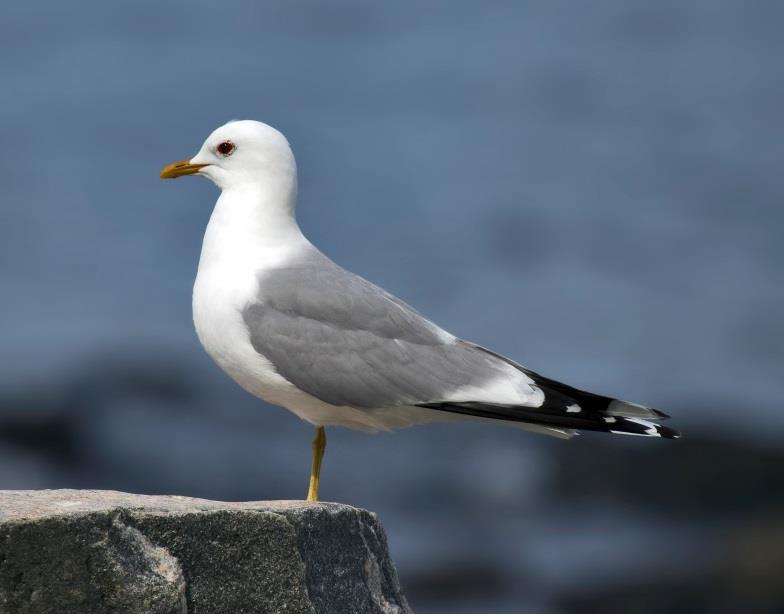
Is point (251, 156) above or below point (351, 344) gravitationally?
above

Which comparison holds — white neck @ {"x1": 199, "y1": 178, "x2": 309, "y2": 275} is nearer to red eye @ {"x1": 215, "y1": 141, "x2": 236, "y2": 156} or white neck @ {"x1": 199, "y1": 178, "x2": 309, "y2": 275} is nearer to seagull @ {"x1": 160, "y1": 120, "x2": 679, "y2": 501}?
seagull @ {"x1": 160, "y1": 120, "x2": 679, "y2": 501}

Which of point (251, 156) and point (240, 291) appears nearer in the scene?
point (240, 291)

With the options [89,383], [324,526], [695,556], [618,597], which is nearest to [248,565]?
[324,526]

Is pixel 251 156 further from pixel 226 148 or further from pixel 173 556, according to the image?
pixel 173 556

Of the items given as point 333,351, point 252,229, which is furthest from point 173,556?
point 252,229

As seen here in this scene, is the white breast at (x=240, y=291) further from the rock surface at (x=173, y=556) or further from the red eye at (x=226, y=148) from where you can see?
the rock surface at (x=173, y=556)

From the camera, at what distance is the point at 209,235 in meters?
7.25

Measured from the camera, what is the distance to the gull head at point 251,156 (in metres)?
7.29

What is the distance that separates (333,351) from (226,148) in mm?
1169

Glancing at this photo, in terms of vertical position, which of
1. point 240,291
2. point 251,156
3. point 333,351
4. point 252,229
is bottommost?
point 333,351

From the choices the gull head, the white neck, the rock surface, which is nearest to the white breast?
the white neck

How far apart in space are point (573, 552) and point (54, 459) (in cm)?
A: 604

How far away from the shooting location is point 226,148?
24.1ft

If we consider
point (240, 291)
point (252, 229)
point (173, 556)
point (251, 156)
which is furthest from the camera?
point (251, 156)
